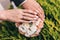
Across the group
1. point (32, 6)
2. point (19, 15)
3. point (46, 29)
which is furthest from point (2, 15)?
point (46, 29)

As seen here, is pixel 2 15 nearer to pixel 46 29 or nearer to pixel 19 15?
pixel 19 15

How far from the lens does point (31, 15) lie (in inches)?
77.9

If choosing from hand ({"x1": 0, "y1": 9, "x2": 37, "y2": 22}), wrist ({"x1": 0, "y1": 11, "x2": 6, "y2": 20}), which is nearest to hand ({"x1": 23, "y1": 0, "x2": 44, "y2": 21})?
hand ({"x1": 0, "y1": 9, "x2": 37, "y2": 22})

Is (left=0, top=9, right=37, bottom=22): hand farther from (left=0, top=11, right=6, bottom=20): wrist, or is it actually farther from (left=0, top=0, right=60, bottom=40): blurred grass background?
(left=0, top=0, right=60, bottom=40): blurred grass background

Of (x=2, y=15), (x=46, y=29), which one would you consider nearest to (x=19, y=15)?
(x=2, y=15)

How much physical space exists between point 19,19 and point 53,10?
490 mm

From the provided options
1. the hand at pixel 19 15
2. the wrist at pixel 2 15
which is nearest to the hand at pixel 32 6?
the hand at pixel 19 15

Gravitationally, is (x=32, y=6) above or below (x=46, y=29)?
above

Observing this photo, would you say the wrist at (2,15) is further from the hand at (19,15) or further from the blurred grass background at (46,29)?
the blurred grass background at (46,29)

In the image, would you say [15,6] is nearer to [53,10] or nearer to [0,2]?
[0,2]

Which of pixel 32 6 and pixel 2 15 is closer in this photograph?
pixel 2 15

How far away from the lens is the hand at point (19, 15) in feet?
6.41

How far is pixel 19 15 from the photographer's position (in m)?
1.97

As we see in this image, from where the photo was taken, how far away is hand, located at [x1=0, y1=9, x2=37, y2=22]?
195 centimetres
